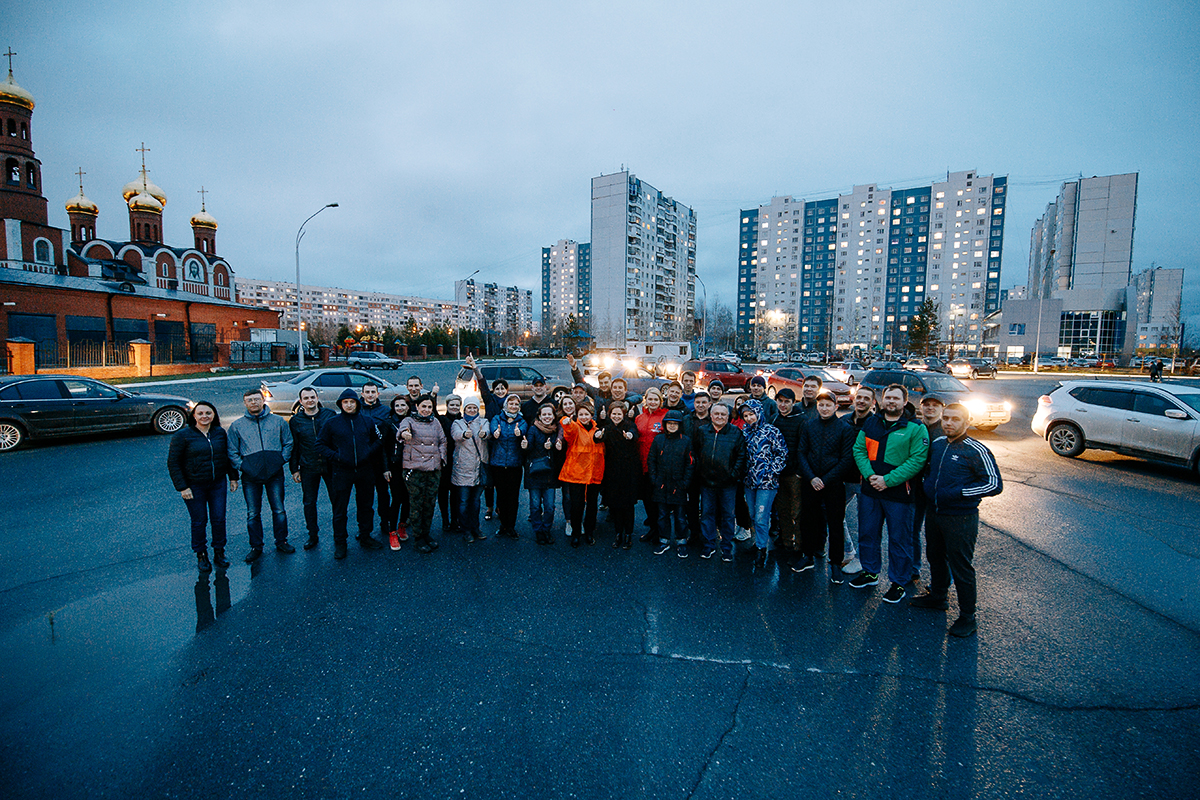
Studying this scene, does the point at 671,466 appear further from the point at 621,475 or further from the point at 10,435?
the point at 10,435

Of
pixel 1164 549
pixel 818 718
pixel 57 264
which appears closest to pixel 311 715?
pixel 818 718

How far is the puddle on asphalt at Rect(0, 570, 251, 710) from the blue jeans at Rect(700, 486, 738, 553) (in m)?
4.61

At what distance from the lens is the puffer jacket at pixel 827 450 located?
498 cm

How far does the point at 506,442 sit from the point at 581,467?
963 mm

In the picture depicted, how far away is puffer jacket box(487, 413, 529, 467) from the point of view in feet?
19.8

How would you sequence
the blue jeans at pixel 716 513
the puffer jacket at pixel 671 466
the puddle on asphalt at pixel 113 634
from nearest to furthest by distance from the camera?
the puddle on asphalt at pixel 113 634 → the blue jeans at pixel 716 513 → the puffer jacket at pixel 671 466

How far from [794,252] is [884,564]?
131411 mm

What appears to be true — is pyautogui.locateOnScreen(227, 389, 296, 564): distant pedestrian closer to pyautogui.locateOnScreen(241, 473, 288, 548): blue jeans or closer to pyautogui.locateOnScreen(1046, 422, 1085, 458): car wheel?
pyautogui.locateOnScreen(241, 473, 288, 548): blue jeans

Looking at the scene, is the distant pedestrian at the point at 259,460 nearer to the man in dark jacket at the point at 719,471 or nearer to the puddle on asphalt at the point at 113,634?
the puddle on asphalt at the point at 113,634

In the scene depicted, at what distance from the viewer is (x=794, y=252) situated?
123188mm

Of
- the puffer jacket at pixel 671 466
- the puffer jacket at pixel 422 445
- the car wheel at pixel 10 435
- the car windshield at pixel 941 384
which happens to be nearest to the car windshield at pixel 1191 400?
the car windshield at pixel 941 384

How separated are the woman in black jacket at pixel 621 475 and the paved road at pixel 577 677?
0.37 m

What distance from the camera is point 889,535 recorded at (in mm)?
4422

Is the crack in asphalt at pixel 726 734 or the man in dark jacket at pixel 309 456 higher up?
the man in dark jacket at pixel 309 456
